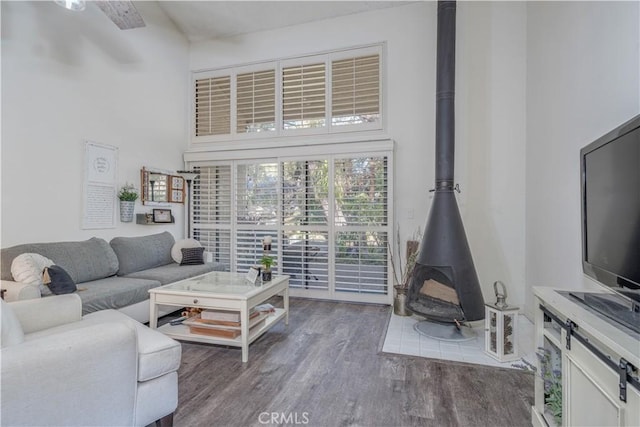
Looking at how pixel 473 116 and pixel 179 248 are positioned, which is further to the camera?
pixel 179 248

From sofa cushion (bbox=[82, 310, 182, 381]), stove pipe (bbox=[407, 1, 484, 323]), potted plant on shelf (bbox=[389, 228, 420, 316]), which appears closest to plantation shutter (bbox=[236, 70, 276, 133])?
stove pipe (bbox=[407, 1, 484, 323])

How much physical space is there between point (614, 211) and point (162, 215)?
443cm

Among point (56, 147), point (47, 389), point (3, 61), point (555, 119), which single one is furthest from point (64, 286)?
point (555, 119)

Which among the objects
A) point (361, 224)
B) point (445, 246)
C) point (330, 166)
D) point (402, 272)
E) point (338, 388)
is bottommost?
point (338, 388)

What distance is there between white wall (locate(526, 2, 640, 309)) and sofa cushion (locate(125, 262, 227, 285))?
11.4ft

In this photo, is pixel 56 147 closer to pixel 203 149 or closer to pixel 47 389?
pixel 203 149

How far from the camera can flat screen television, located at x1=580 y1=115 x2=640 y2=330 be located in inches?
47.1

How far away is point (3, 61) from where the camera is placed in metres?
2.66

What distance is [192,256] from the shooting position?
3934 millimetres

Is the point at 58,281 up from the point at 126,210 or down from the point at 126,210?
down

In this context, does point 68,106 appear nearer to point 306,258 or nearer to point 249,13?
point 249,13

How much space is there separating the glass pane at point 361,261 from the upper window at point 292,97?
140cm

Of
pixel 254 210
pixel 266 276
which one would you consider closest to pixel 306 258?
pixel 254 210

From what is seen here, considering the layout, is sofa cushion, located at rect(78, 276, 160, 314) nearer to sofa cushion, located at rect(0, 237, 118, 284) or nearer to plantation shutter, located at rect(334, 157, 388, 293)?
sofa cushion, located at rect(0, 237, 118, 284)
